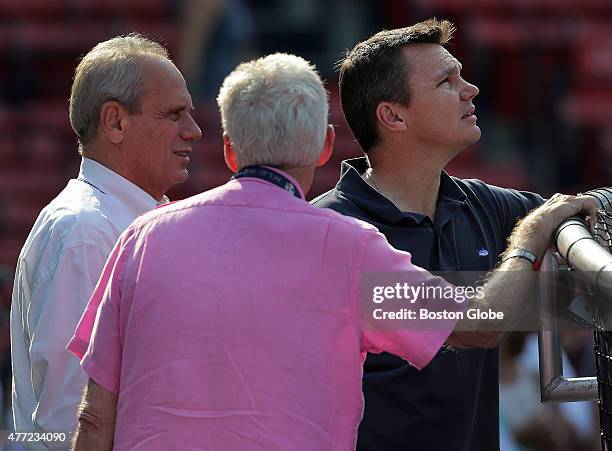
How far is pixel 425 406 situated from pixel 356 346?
0.47 meters

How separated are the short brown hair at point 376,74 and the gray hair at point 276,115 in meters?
0.70

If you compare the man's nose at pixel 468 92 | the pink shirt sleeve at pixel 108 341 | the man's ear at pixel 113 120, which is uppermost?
the man's nose at pixel 468 92

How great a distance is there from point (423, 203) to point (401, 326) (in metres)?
0.76

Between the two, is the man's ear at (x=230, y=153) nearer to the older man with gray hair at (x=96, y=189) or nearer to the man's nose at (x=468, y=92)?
the older man with gray hair at (x=96, y=189)

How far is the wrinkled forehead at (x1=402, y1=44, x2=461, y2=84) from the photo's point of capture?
8.77 ft

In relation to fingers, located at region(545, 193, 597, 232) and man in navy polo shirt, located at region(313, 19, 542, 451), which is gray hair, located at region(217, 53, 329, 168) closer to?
fingers, located at region(545, 193, 597, 232)

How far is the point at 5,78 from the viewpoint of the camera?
27.6 feet

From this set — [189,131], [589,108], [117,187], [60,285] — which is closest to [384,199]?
[189,131]

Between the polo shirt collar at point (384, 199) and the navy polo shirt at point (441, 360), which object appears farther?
the polo shirt collar at point (384, 199)

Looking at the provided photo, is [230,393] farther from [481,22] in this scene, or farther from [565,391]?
[481,22]

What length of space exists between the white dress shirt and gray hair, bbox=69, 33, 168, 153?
11 cm

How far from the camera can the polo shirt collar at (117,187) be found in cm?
260

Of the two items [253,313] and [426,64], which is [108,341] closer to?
[253,313]

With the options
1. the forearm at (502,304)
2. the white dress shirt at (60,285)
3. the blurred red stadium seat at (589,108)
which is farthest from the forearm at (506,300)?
the blurred red stadium seat at (589,108)
